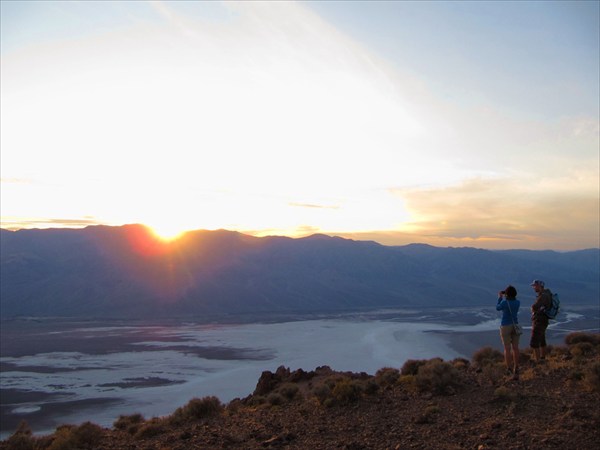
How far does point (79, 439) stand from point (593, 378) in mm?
8213

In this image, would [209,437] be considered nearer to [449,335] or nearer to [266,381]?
[266,381]

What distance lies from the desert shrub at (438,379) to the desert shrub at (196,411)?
399 cm

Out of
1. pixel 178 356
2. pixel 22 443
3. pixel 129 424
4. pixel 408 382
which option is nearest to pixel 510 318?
pixel 408 382

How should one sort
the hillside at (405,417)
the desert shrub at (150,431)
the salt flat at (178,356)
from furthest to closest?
the salt flat at (178,356), the desert shrub at (150,431), the hillside at (405,417)

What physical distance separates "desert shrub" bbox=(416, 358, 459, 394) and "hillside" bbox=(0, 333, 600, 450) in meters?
0.02

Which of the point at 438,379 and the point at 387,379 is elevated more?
the point at 438,379

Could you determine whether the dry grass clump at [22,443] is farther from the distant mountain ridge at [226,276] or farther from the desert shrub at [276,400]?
the distant mountain ridge at [226,276]

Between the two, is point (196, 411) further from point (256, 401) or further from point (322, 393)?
point (322, 393)

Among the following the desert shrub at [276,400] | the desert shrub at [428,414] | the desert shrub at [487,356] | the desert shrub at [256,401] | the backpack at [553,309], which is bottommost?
the desert shrub at [256,401]

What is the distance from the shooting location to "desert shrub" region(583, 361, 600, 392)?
8273 millimetres

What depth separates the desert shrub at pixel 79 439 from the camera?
28.8 ft

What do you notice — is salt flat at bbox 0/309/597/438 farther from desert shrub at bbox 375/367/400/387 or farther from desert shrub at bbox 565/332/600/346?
desert shrub at bbox 565/332/600/346

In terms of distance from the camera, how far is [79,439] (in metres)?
8.97

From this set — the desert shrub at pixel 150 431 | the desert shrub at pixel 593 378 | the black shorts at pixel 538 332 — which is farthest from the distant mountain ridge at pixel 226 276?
the desert shrub at pixel 593 378
